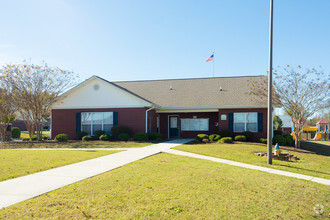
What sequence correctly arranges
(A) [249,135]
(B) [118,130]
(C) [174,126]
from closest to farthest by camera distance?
(A) [249,135]
(B) [118,130]
(C) [174,126]

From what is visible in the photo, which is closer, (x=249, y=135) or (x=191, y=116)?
(x=249, y=135)

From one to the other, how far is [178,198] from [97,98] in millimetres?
17456

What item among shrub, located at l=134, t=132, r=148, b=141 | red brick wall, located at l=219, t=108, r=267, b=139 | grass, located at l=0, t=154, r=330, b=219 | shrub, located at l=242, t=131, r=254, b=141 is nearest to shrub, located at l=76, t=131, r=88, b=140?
shrub, located at l=134, t=132, r=148, b=141

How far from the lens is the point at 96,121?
22.3 metres

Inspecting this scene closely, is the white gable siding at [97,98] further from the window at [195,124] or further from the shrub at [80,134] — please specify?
the window at [195,124]

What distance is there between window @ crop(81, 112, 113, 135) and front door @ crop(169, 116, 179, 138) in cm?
571

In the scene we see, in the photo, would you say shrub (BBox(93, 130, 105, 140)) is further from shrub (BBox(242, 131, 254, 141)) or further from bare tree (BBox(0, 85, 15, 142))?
shrub (BBox(242, 131, 254, 141))

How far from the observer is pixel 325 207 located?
5.74 m

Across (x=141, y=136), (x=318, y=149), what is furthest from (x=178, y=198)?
(x=318, y=149)

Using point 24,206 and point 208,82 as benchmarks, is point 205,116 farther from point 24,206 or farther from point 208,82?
point 24,206

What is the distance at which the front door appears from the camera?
979 inches

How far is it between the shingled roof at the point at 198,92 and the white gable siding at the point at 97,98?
313 centimetres

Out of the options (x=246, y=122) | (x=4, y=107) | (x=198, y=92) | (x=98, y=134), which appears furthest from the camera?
(x=198, y=92)

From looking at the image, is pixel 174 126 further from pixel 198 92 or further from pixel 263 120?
pixel 263 120
